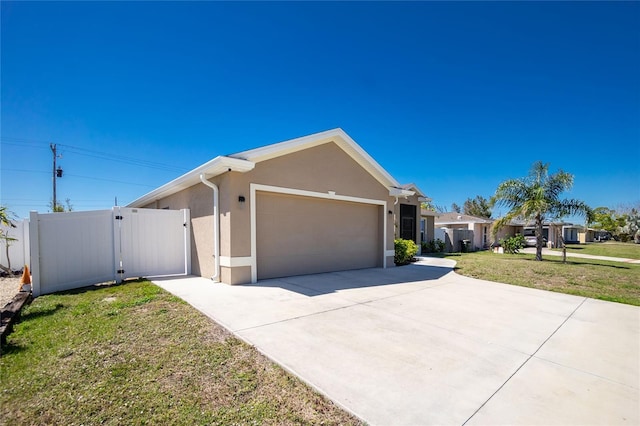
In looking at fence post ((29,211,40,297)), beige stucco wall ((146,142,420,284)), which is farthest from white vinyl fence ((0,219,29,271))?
fence post ((29,211,40,297))

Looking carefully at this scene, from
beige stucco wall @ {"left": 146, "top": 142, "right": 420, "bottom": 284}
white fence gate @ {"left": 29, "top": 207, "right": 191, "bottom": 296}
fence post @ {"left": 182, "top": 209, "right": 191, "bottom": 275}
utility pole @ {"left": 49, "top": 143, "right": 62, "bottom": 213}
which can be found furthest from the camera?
utility pole @ {"left": 49, "top": 143, "right": 62, "bottom": 213}

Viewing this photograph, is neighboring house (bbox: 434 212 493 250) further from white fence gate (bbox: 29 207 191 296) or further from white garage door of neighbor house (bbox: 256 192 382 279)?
white fence gate (bbox: 29 207 191 296)

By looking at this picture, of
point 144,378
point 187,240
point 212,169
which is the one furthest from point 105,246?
point 144,378

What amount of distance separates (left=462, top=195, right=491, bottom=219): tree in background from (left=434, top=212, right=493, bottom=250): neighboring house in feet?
75.3

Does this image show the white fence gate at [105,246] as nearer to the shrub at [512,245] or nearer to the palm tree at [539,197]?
the palm tree at [539,197]

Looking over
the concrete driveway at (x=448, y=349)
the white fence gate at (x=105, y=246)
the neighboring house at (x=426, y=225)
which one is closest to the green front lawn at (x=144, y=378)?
the concrete driveway at (x=448, y=349)

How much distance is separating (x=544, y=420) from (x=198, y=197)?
941cm

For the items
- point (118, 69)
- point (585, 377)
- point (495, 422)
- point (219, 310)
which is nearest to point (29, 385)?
point (219, 310)

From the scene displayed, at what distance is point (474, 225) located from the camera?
26.6 meters

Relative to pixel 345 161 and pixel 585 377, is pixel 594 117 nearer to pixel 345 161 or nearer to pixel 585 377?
pixel 345 161

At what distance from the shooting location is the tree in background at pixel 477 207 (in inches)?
1943

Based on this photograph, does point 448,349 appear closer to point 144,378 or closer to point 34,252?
point 144,378

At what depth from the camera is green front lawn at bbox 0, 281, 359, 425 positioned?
2.44 m

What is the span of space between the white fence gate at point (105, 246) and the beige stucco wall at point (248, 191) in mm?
770
